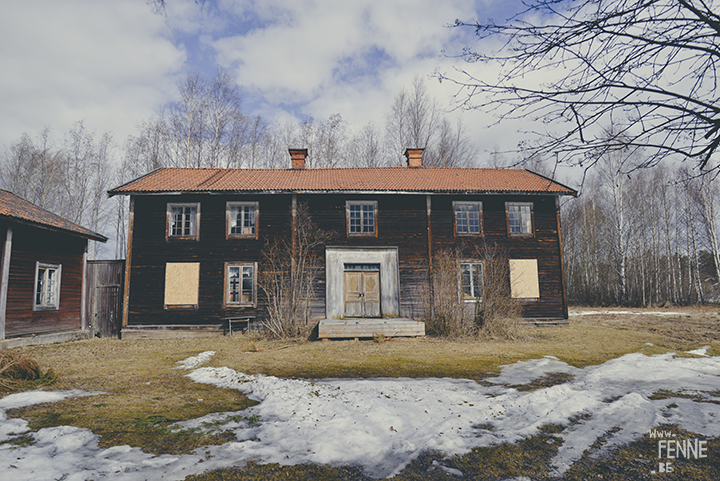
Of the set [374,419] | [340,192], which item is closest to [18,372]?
[374,419]

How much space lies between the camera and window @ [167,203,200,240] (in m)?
15.7

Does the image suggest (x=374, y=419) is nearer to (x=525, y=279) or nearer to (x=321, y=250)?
(x=321, y=250)

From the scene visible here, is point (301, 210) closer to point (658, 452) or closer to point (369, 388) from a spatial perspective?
point (369, 388)

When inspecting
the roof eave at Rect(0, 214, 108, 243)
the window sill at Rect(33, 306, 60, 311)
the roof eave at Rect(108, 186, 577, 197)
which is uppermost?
the roof eave at Rect(108, 186, 577, 197)

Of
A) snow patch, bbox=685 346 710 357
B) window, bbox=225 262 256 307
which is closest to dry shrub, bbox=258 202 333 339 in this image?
window, bbox=225 262 256 307

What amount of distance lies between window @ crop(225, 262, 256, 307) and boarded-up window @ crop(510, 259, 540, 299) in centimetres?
1109

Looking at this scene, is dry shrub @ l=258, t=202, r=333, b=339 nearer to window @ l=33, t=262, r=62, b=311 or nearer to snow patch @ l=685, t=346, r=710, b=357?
window @ l=33, t=262, r=62, b=311

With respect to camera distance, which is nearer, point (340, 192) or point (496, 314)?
point (496, 314)

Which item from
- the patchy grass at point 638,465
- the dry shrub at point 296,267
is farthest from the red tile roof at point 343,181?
the patchy grass at point 638,465

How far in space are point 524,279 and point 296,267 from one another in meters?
9.88

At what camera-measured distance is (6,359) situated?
6887mm

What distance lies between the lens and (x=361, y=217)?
53.0 ft

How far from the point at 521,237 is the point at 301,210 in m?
Result: 9.77

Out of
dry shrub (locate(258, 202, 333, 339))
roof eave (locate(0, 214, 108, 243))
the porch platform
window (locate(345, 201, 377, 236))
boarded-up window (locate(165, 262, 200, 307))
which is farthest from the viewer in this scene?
window (locate(345, 201, 377, 236))
